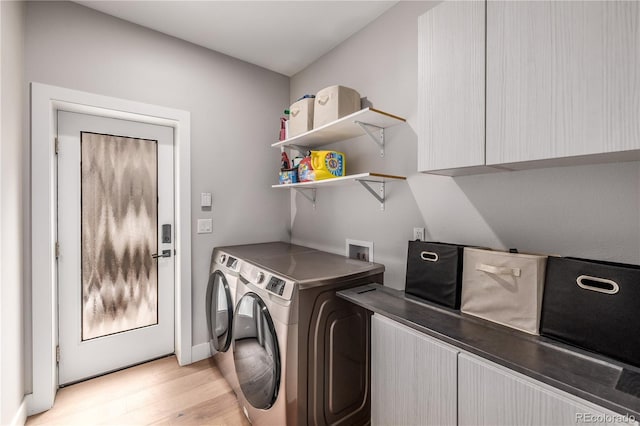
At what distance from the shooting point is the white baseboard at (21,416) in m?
1.60

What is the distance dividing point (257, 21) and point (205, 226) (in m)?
1.65

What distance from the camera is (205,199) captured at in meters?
2.45

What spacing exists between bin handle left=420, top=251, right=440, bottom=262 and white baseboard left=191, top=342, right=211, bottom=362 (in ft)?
6.72

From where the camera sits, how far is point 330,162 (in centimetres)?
200

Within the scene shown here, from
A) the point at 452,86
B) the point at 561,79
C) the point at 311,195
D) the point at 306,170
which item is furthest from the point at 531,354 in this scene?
the point at 311,195

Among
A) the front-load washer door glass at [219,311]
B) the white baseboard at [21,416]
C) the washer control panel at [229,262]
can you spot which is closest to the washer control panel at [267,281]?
the washer control panel at [229,262]

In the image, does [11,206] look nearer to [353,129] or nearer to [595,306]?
[353,129]

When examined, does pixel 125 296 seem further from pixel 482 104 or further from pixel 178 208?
pixel 482 104

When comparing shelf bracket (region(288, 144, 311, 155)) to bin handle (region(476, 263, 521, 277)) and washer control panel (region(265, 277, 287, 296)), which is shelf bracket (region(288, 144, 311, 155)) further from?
bin handle (region(476, 263, 521, 277))

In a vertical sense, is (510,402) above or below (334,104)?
below

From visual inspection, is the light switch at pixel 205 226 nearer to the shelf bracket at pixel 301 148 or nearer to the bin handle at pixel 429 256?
the shelf bracket at pixel 301 148

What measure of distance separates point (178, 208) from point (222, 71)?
1.28 meters

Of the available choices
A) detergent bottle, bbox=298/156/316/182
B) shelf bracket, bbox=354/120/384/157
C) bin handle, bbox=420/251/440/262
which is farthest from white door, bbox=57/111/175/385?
bin handle, bbox=420/251/440/262

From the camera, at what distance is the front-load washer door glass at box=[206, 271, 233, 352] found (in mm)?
1996
